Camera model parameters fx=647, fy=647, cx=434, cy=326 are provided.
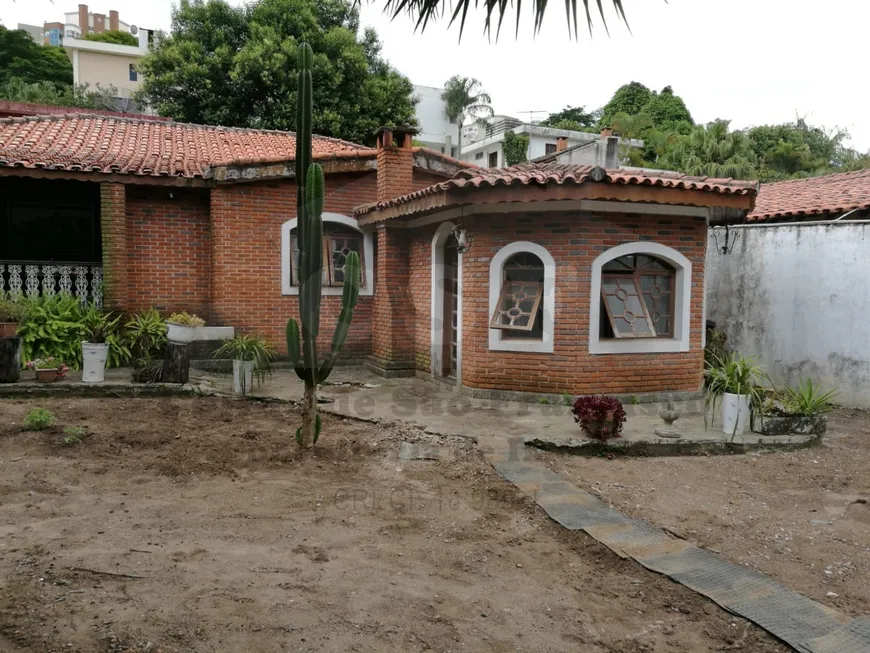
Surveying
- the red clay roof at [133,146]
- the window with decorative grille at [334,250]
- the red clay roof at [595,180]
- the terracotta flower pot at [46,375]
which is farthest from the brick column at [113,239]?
the red clay roof at [595,180]

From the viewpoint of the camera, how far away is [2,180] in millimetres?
10938

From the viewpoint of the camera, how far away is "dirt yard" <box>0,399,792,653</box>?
3.11 meters

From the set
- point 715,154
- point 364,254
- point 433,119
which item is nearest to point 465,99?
point 433,119

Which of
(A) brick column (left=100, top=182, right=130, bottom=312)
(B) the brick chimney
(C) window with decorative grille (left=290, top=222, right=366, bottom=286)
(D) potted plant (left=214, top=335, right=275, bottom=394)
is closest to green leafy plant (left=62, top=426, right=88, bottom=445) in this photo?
(D) potted plant (left=214, top=335, right=275, bottom=394)

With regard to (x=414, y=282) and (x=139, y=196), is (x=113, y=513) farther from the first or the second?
(x=139, y=196)

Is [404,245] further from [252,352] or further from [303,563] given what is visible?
[303,563]

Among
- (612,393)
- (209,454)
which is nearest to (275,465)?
(209,454)

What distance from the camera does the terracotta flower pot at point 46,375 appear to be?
27.9 ft

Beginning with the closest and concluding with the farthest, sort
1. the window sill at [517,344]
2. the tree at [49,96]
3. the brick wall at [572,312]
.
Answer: the brick wall at [572,312] < the window sill at [517,344] < the tree at [49,96]

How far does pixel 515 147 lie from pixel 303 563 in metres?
35.5

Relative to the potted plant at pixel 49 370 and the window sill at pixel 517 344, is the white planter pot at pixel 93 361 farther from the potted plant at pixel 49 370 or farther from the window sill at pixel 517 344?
the window sill at pixel 517 344

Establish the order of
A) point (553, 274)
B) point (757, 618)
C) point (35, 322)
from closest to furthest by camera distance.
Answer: point (757, 618) < point (553, 274) < point (35, 322)

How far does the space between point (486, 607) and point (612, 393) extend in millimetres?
5440

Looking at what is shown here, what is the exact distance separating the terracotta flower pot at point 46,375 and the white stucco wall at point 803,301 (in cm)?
1061
